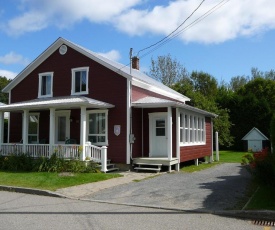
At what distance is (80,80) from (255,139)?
776 inches

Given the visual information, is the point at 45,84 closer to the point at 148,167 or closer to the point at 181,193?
the point at 148,167

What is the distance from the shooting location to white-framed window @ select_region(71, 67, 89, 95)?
19859mm

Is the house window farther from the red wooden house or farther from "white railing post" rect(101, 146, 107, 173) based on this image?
"white railing post" rect(101, 146, 107, 173)

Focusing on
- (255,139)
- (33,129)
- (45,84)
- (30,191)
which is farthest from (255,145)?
(30,191)

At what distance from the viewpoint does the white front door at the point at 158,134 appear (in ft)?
61.4

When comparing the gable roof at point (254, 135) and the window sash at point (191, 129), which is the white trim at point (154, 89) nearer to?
the window sash at point (191, 129)

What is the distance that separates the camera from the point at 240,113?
120ft

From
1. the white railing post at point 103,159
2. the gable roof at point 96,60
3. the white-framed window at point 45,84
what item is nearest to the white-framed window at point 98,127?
the white railing post at point 103,159

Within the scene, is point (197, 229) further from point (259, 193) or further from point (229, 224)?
point (259, 193)

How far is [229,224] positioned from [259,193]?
3636mm

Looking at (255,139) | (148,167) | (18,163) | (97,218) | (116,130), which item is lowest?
(97,218)

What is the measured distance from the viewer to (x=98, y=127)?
19.1 m

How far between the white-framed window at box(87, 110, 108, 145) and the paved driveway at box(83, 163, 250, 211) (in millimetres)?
5306

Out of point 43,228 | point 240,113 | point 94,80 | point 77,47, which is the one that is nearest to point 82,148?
point 94,80
